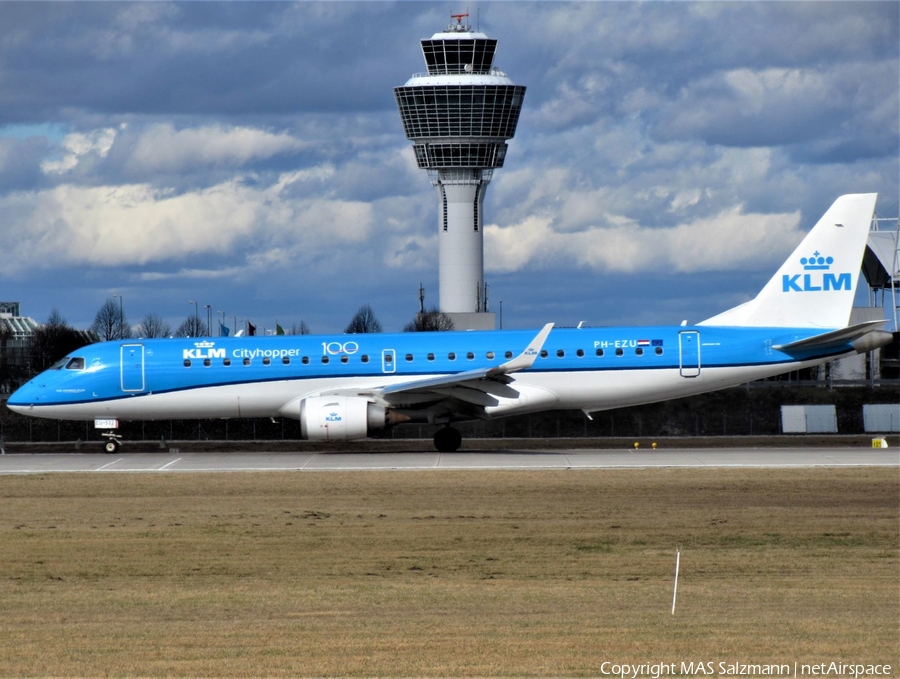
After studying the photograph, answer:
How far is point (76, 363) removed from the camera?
111 ft

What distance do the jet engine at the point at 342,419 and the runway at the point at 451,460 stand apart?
0.73 meters

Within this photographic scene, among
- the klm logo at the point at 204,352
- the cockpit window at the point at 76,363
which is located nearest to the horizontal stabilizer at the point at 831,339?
the klm logo at the point at 204,352

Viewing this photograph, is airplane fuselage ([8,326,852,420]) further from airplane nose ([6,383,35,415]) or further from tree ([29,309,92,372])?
tree ([29,309,92,372])

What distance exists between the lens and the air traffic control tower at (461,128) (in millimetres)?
112438

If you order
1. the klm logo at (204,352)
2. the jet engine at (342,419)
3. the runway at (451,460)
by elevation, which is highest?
the klm logo at (204,352)

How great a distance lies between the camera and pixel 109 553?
59.2ft

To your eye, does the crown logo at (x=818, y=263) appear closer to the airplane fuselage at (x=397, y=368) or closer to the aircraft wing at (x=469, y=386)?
the airplane fuselage at (x=397, y=368)

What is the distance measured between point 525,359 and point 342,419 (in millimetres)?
4880

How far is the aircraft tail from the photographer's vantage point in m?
32.8

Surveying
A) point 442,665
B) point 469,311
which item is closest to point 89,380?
point 442,665

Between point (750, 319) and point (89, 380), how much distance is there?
18131mm

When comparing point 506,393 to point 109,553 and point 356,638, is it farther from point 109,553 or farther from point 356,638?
point 356,638

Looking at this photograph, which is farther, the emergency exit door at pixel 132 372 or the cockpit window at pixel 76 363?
the cockpit window at pixel 76 363

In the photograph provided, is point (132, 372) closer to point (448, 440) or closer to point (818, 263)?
point (448, 440)
